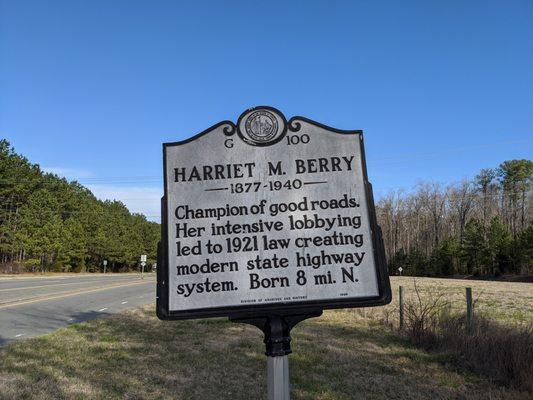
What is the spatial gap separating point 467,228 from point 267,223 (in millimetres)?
64174

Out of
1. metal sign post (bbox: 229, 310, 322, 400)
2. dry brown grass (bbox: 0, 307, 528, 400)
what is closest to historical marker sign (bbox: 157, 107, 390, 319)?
metal sign post (bbox: 229, 310, 322, 400)

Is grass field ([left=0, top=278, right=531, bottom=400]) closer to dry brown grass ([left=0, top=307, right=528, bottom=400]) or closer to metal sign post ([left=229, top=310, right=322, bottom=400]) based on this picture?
dry brown grass ([left=0, top=307, right=528, bottom=400])

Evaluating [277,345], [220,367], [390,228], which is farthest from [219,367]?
[390,228]

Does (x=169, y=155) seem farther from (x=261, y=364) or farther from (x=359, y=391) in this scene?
(x=261, y=364)

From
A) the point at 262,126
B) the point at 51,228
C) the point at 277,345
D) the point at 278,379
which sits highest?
the point at 51,228

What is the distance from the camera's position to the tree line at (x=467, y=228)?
56062mm

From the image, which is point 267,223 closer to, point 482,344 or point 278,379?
point 278,379

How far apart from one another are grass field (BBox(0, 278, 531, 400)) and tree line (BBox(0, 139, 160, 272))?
48240 millimetres

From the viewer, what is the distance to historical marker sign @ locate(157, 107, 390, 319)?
3029 mm

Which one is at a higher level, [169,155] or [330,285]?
[169,155]

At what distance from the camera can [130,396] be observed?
5.16 metres

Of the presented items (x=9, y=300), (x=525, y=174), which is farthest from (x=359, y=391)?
(x=525, y=174)

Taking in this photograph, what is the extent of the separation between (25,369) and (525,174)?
85.0 m

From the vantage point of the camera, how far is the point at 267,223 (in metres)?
3.14
